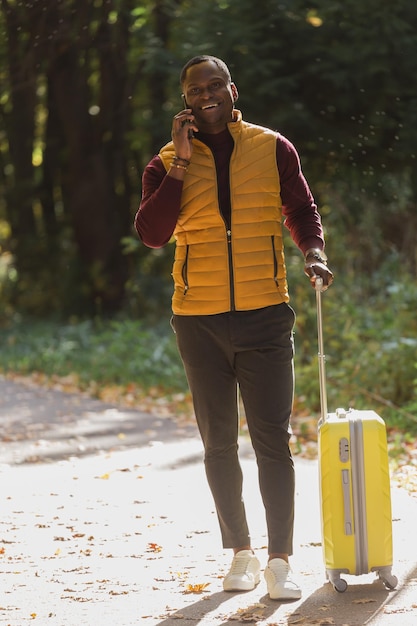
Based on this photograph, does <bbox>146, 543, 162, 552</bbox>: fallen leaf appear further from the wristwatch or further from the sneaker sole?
the wristwatch

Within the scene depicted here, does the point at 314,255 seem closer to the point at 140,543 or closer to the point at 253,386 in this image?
the point at 253,386

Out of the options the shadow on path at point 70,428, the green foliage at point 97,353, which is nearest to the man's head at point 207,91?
the shadow on path at point 70,428

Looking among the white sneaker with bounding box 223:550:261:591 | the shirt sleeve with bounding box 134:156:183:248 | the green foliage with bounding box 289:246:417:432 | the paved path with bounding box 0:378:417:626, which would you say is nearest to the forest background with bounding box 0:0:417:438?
the green foliage with bounding box 289:246:417:432

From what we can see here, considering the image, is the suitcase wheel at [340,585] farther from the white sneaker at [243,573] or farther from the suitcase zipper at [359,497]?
the white sneaker at [243,573]

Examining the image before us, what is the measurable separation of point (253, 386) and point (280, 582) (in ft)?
2.56

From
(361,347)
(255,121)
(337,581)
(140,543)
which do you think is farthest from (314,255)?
(255,121)

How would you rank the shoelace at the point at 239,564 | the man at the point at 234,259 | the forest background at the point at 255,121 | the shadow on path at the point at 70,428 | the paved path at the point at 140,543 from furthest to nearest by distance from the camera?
1. the forest background at the point at 255,121
2. the shadow on path at the point at 70,428
3. the shoelace at the point at 239,564
4. the man at the point at 234,259
5. the paved path at the point at 140,543

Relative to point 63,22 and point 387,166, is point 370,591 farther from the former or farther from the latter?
point 63,22

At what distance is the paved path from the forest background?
6.89 feet

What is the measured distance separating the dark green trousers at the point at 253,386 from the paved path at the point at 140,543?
0.42 meters

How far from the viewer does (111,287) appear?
2027 centimetres

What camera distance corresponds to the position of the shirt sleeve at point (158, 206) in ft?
15.2

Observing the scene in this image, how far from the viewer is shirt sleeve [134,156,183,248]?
464 cm

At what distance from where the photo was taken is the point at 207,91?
468cm
